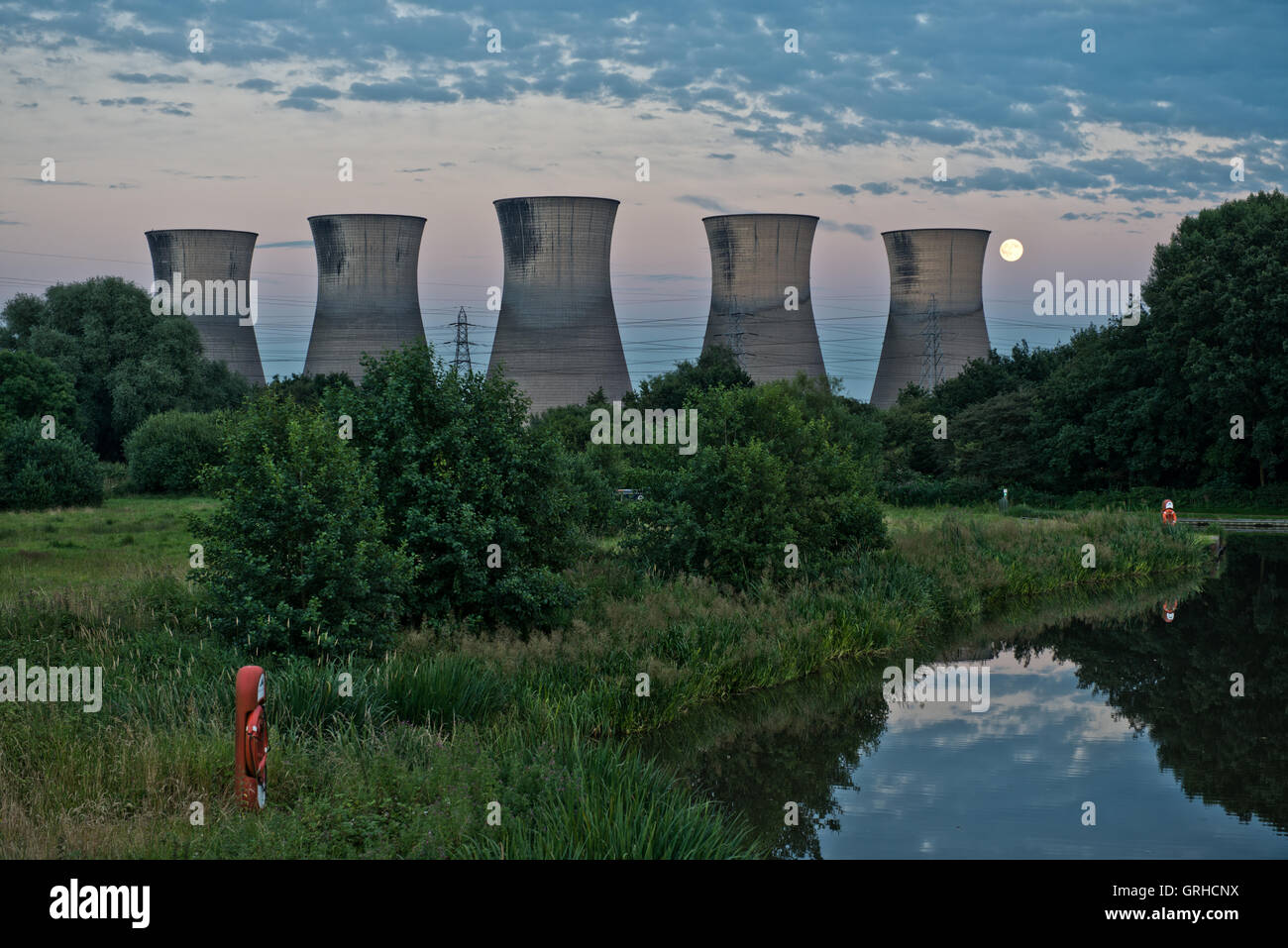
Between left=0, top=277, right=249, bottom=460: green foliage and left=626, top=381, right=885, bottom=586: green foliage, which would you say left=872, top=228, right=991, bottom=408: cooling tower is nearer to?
left=0, top=277, right=249, bottom=460: green foliage

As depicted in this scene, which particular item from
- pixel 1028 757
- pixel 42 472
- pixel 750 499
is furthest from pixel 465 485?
pixel 42 472

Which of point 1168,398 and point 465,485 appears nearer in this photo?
point 465,485

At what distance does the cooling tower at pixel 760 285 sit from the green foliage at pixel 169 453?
662 inches

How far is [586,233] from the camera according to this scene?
36.1 m

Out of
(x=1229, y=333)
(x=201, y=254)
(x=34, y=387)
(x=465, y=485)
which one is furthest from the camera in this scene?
(x=201, y=254)

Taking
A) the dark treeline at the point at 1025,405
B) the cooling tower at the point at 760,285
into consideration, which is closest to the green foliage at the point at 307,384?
the dark treeline at the point at 1025,405

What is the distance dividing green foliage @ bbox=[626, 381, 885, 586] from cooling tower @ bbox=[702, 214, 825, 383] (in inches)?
907

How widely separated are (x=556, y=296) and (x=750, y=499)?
23.1 meters

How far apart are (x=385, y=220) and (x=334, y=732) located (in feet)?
109

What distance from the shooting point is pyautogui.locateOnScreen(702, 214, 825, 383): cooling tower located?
→ 1505 inches

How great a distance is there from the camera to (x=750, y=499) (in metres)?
14.3

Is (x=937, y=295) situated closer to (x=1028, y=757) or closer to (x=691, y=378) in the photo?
(x=691, y=378)

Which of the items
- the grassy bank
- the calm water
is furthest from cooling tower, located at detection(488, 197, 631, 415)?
the calm water

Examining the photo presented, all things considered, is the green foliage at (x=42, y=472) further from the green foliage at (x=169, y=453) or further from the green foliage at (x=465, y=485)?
the green foliage at (x=465, y=485)
